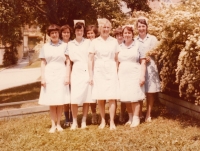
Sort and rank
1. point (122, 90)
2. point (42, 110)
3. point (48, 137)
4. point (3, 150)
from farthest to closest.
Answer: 1. point (42, 110)
2. point (122, 90)
3. point (48, 137)
4. point (3, 150)

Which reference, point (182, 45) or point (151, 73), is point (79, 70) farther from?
point (182, 45)

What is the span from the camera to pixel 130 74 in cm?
654

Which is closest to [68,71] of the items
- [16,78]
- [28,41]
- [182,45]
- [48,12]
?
[182,45]

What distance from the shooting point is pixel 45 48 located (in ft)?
21.1

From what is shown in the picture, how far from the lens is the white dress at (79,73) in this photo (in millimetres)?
6434

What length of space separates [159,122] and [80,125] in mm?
1735

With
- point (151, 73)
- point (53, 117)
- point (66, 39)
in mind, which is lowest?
point (53, 117)

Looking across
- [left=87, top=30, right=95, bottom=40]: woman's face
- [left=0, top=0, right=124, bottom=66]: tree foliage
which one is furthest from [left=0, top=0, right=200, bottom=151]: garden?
[left=0, top=0, right=124, bottom=66]: tree foliage

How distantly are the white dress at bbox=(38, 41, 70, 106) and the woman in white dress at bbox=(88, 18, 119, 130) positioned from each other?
22.4 inches

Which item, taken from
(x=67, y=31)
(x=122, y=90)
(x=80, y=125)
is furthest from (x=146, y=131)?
(x=67, y=31)

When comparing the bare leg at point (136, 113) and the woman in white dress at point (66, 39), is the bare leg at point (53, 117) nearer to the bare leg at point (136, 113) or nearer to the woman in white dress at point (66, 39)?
the woman in white dress at point (66, 39)

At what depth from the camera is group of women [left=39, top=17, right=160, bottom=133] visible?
638 cm

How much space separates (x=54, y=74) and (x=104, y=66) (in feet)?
3.34

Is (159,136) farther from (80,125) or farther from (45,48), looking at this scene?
(45,48)
